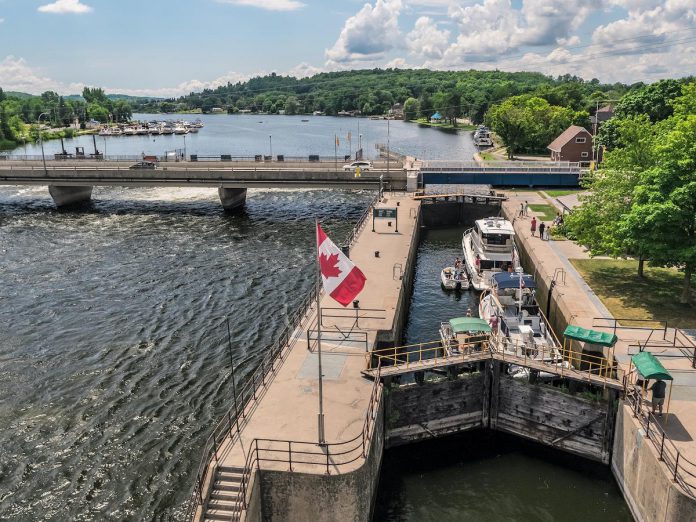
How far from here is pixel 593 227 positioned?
124ft

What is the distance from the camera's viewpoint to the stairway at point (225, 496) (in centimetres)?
1809

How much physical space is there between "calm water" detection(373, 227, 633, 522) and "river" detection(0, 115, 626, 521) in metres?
0.08

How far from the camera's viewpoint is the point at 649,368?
22.1 m

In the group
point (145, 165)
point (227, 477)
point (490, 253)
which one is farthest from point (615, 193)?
point (145, 165)

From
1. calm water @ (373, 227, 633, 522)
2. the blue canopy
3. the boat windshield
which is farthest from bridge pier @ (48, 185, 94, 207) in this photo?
calm water @ (373, 227, 633, 522)

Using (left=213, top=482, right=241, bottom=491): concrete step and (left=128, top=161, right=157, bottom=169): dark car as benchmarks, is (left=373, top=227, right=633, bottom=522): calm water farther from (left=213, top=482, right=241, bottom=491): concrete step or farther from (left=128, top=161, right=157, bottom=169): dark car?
(left=128, top=161, right=157, bottom=169): dark car

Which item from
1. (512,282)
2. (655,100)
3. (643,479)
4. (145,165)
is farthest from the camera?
(655,100)

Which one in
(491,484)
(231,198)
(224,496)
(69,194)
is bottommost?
(491,484)

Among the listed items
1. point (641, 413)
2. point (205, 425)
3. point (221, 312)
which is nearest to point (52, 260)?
point (221, 312)

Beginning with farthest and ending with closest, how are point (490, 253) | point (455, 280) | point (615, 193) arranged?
1. point (490, 253)
2. point (455, 280)
3. point (615, 193)

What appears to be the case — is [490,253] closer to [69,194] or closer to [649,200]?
[649,200]

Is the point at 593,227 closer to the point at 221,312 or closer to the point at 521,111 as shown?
the point at 221,312

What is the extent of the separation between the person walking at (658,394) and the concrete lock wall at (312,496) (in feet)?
36.7

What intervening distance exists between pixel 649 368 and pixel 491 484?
7.50m
